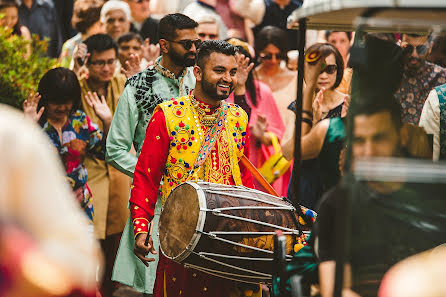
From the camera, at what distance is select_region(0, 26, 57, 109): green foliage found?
7.66 meters

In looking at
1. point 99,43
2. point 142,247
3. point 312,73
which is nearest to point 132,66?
point 99,43

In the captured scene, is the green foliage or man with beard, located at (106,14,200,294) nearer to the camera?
man with beard, located at (106,14,200,294)

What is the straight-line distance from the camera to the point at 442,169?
2900mm

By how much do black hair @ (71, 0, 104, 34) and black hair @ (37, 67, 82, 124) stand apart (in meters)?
2.63

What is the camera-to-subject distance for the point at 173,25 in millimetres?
5941

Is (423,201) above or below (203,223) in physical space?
above

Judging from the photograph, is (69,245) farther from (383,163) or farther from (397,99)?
(397,99)

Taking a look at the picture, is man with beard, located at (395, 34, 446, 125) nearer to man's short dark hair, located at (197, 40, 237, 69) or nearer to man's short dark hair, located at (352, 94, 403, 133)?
man's short dark hair, located at (352, 94, 403, 133)

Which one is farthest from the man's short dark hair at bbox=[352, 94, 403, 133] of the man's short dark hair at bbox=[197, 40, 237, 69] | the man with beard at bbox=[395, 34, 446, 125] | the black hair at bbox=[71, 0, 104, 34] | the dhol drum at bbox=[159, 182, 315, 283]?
the black hair at bbox=[71, 0, 104, 34]

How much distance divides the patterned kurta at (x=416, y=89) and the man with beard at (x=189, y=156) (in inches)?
45.1

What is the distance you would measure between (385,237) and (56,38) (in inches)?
333

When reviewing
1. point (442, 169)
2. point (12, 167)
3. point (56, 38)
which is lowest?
point (56, 38)

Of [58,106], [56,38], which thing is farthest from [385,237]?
[56,38]

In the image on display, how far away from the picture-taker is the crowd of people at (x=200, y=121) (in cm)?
299
